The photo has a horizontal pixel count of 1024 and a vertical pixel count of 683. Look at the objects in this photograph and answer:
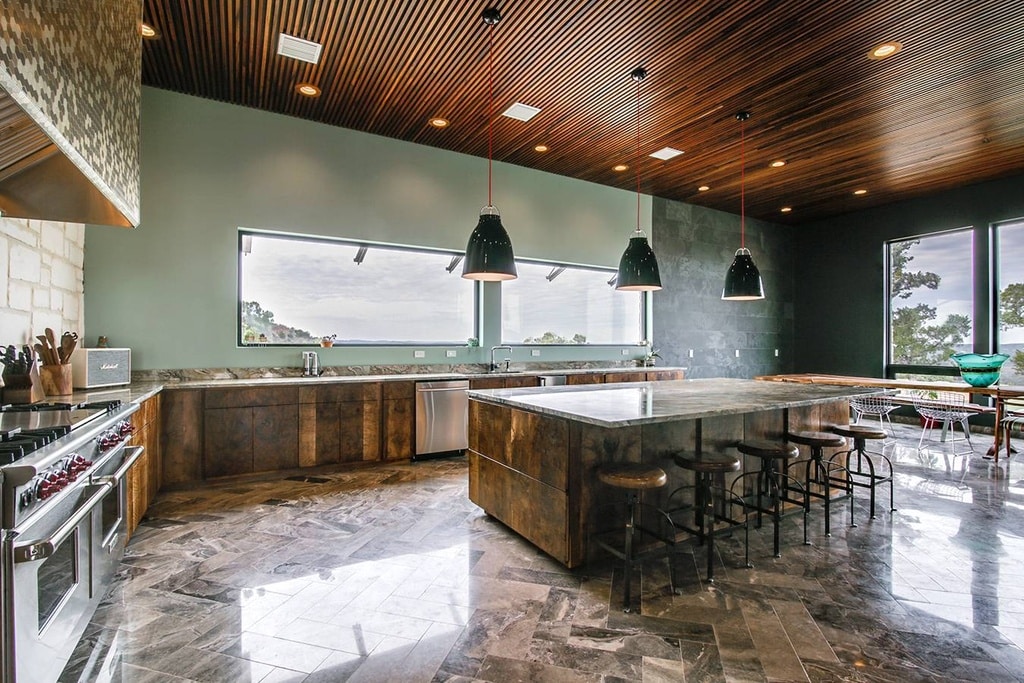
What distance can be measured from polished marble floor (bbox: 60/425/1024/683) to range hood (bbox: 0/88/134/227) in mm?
1928

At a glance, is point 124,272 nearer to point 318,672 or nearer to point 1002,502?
point 318,672

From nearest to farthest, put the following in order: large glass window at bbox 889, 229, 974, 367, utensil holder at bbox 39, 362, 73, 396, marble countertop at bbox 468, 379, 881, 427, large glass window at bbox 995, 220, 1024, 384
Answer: marble countertop at bbox 468, 379, 881, 427
utensil holder at bbox 39, 362, 73, 396
large glass window at bbox 995, 220, 1024, 384
large glass window at bbox 889, 229, 974, 367

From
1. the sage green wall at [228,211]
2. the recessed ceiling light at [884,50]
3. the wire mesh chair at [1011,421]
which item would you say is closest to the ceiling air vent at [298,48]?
the sage green wall at [228,211]

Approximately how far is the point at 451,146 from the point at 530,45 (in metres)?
2.22

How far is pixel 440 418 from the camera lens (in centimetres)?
517

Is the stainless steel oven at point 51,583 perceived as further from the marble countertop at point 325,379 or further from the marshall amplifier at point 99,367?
the marble countertop at point 325,379

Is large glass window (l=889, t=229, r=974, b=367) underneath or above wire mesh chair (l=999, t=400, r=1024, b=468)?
above

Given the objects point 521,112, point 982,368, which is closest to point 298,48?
point 521,112

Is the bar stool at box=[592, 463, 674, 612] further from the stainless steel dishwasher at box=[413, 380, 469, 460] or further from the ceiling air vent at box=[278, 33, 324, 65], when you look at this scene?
the ceiling air vent at box=[278, 33, 324, 65]

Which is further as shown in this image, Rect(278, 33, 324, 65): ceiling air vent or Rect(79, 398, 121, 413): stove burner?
Rect(278, 33, 324, 65): ceiling air vent

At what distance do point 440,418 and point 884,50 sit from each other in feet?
16.2

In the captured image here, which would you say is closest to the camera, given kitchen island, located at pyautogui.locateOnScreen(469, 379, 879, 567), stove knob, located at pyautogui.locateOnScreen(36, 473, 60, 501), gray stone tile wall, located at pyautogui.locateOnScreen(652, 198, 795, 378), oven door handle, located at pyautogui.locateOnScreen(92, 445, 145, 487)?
stove knob, located at pyautogui.locateOnScreen(36, 473, 60, 501)

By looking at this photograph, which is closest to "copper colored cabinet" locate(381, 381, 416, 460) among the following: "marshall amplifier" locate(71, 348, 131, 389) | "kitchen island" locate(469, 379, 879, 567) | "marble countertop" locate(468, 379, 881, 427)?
"kitchen island" locate(469, 379, 879, 567)

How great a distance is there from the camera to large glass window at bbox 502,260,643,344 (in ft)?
21.3
